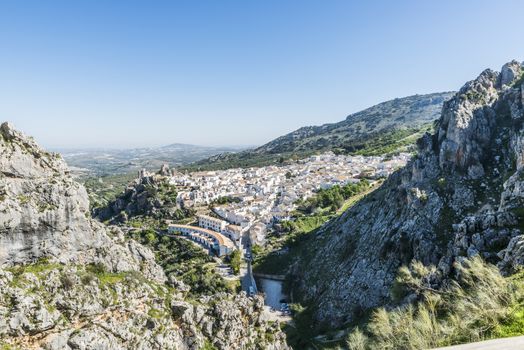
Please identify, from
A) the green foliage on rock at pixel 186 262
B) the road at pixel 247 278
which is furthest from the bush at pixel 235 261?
the green foliage on rock at pixel 186 262

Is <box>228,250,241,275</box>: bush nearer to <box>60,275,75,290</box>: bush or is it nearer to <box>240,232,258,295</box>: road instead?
<box>240,232,258,295</box>: road

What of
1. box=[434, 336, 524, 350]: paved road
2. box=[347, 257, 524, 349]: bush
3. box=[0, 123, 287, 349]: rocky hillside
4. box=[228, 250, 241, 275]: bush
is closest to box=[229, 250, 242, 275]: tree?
box=[228, 250, 241, 275]: bush

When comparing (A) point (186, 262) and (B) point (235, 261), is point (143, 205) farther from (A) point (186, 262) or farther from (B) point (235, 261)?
(B) point (235, 261)

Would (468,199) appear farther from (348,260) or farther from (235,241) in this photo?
(235,241)

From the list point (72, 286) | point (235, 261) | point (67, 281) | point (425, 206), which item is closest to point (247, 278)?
point (235, 261)

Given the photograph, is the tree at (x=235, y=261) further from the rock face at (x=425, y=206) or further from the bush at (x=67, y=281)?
the bush at (x=67, y=281)
